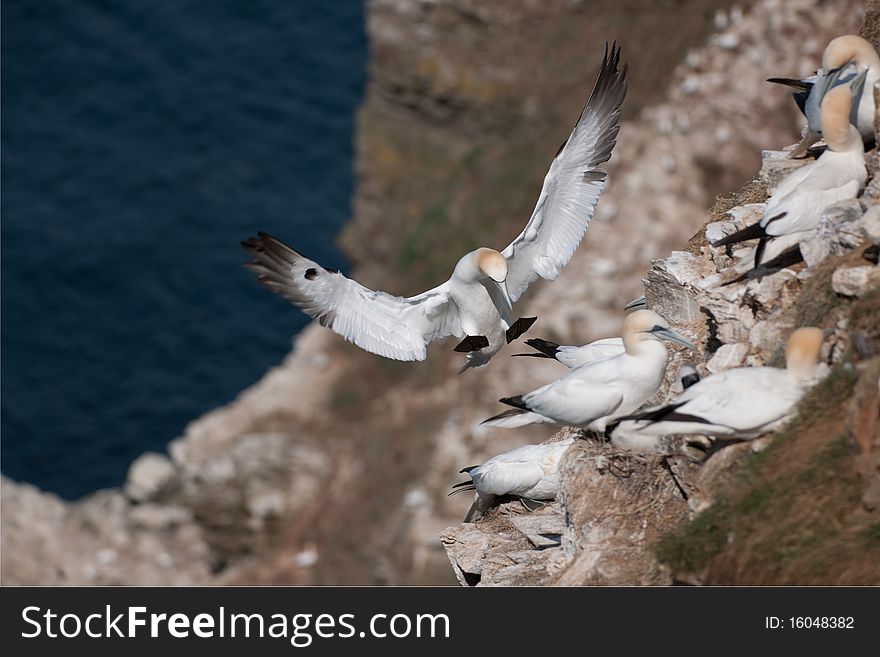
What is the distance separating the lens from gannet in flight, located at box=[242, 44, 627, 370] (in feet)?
37.4

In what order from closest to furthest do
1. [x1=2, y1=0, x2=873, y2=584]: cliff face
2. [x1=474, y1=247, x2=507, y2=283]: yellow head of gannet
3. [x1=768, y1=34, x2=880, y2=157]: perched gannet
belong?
[x1=768, y1=34, x2=880, y2=157]: perched gannet, [x1=474, y1=247, x2=507, y2=283]: yellow head of gannet, [x1=2, y1=0, x2=873, y2=584]: cliff face

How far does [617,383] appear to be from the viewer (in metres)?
8.56

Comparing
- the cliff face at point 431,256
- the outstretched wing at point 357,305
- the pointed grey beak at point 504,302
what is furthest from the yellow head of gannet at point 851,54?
the cliff face at point 431,256

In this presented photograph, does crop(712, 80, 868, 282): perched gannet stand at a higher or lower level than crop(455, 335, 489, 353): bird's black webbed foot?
lower

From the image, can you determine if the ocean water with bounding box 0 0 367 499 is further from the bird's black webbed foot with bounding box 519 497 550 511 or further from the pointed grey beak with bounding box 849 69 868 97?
the pointed grey beak with bounding box 849 69 868 97

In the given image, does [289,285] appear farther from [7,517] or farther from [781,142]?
[7,517]

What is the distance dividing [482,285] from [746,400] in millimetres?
4224

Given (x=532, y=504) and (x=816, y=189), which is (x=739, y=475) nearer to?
(x=816, y=189)

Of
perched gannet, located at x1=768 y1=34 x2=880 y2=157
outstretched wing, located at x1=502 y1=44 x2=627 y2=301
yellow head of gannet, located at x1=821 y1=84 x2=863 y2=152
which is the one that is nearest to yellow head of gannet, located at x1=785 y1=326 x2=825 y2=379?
yellow head of gannet, located at x1=821 y1=84 x2=863 y2=152

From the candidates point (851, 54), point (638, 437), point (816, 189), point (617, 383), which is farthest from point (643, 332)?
point (851, 54)

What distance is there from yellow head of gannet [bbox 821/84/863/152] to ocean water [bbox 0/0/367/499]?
23876mm

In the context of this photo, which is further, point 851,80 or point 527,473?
point 851,80

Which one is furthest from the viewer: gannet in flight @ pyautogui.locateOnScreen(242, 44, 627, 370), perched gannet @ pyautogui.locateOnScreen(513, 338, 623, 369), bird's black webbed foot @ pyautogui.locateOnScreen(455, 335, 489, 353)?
bird's black webbed foot @ pyautogui.locateOnScreen(455, 335, 489, 353)

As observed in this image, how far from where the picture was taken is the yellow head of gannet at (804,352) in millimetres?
7672
